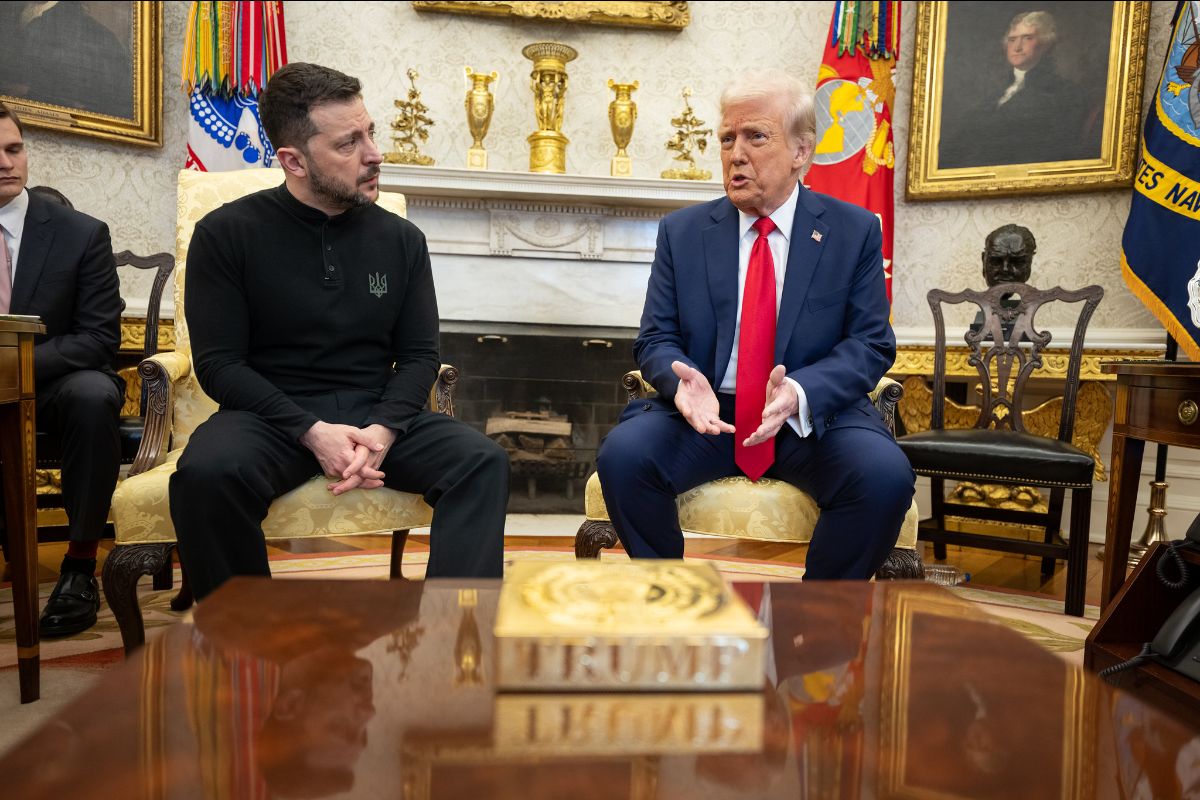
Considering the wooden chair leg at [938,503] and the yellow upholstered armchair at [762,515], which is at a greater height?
the yellow upholstered armchair at [762,515]

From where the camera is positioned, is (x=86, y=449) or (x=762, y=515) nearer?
(x=762, y=515)

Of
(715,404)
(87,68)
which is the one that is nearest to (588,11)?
(87,68)

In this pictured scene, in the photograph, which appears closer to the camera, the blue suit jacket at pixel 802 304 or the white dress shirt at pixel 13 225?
the blue suit jacket at pixel 802 304

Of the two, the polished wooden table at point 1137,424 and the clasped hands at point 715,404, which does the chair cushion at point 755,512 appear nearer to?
the clasped hands at point 715,404

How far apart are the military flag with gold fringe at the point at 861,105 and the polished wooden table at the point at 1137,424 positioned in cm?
212

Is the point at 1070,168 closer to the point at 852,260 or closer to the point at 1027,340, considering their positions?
the point at 1027,340

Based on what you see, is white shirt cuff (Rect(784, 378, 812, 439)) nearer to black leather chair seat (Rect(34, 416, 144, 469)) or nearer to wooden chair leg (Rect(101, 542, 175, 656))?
wooden chair leg (Rect(101, 542, 175, 656))

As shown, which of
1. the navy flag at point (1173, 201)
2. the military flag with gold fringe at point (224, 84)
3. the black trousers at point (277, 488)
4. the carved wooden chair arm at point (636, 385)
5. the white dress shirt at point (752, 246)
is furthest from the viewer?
the military flag with gold fringe at point (224, 84)

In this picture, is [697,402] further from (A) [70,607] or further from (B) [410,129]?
(B) [410,129]

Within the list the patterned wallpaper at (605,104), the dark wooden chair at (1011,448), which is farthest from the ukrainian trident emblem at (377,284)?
the patterned wallpaper at (605,104)

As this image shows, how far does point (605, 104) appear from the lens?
4652 mm

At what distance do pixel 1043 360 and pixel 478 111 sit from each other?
9.95ft

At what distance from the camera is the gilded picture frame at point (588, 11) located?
14.7 ft

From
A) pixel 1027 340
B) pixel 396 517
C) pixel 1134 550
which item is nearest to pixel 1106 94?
pixel 1027 340
